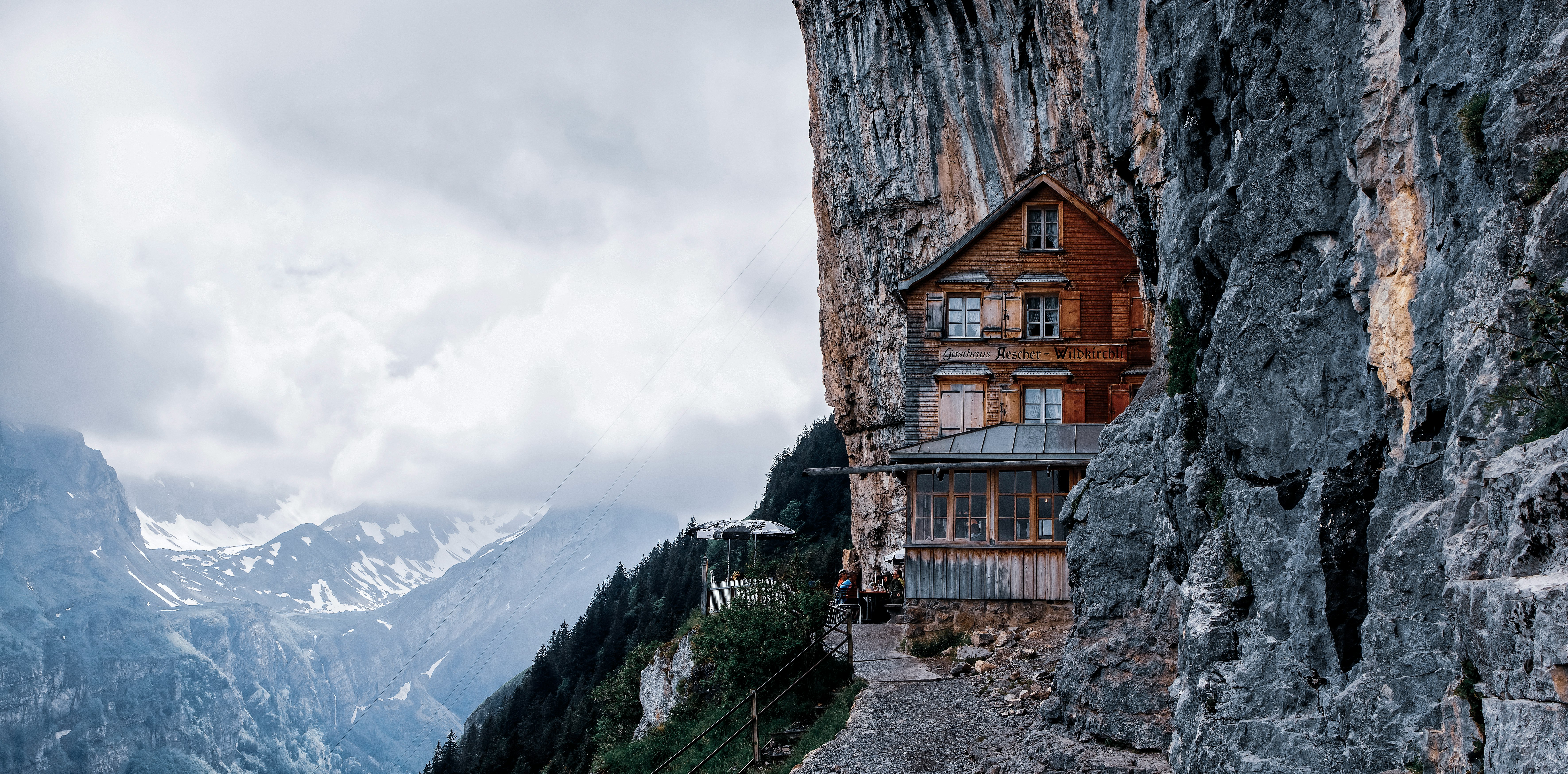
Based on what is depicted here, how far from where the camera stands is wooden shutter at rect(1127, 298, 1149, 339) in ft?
87.5

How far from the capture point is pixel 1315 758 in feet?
28.2

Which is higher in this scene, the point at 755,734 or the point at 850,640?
the point at 850,640

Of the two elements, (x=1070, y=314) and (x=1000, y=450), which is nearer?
(x=1000, y=450)

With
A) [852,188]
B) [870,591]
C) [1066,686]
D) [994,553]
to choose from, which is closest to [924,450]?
[994,553]

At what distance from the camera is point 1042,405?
2691 cm

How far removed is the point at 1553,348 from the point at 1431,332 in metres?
1.50

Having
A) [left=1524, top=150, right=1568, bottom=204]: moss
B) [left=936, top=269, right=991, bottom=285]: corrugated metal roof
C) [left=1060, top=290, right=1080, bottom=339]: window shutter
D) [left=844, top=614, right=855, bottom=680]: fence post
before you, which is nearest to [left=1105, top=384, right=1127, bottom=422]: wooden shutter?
[left=1060, top=290, right=1080, bottom=339]: window shutter

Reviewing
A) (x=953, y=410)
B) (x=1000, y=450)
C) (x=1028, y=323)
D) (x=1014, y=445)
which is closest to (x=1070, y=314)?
(x=1028, y=323)

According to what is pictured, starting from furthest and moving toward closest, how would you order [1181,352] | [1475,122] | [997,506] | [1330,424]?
[997,506] < [1181,352] < [1330,424] < [1475,122]

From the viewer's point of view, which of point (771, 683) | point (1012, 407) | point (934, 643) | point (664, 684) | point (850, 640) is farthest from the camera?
point (664, 684)

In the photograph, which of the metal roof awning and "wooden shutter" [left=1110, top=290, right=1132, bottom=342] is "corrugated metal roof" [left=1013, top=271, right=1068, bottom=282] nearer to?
"wooden shutter" [left=1110, top=290, right=1132, bottom=342]

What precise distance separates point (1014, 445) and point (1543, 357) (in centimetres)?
1702

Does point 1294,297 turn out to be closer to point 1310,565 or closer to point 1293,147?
point 1293,147

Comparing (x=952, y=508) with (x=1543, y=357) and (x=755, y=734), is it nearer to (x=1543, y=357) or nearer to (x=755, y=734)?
(x=755, y=734)
